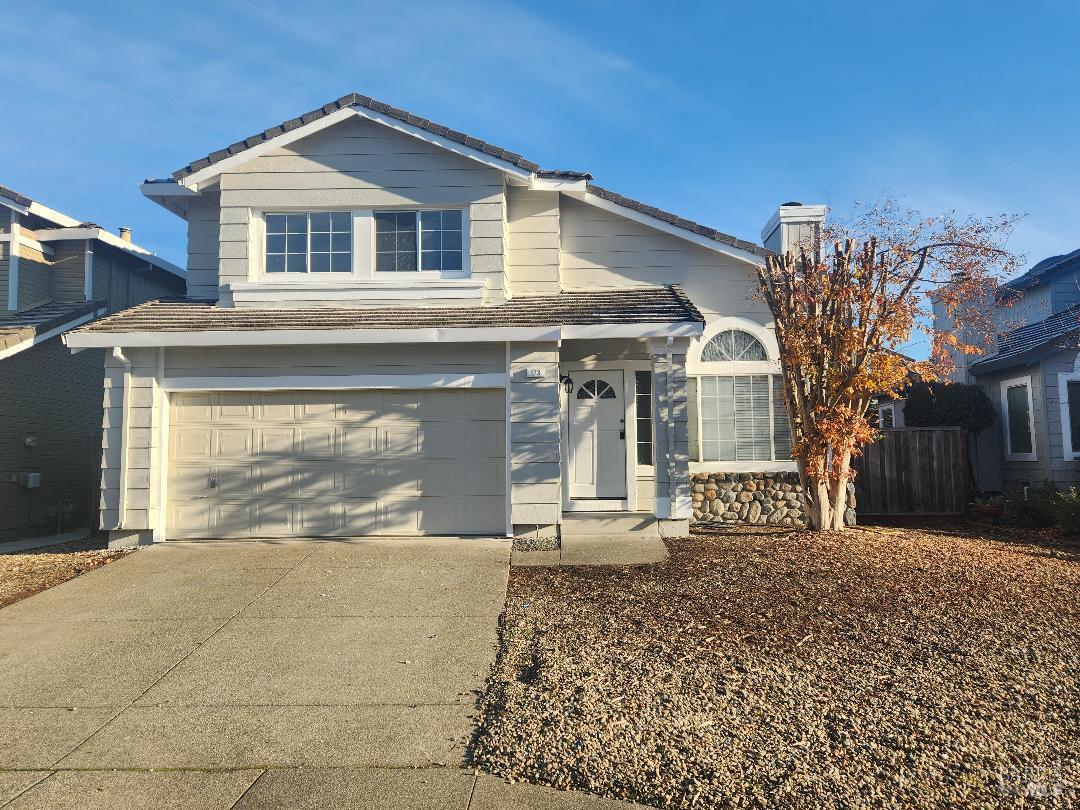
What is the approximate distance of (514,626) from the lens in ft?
21.4

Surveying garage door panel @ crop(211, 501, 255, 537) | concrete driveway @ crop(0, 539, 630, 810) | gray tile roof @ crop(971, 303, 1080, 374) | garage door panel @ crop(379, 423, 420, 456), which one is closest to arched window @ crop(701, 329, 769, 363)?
garage door panel @ crop(379, 423, 420, 456)

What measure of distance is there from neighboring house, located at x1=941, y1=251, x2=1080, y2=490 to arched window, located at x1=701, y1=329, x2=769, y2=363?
5.30 metres

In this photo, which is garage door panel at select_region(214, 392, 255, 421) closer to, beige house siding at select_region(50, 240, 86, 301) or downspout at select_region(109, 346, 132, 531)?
downspout at select_region(109, 346, 132, 531)

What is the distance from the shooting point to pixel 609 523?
10430 millimetres

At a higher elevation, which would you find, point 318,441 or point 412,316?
point 412,316

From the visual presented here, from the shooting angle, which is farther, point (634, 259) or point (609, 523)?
point (634, 259)

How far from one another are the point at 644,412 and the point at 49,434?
1067 cm

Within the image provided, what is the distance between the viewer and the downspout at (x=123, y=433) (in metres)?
10.0

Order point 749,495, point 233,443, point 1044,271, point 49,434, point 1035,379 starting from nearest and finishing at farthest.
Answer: point 233,443
point 749,495
point 1035,379
point 49,434
point 1044,271

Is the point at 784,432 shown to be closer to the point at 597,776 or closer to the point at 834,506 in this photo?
the point at 834,506

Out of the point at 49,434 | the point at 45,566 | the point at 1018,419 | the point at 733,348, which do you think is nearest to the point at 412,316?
the point at 733,348

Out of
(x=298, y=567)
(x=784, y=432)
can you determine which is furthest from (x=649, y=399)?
(x=298, y=567)

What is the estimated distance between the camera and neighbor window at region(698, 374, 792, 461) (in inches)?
458

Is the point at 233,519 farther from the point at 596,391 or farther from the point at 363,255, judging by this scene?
the point at 596,391
